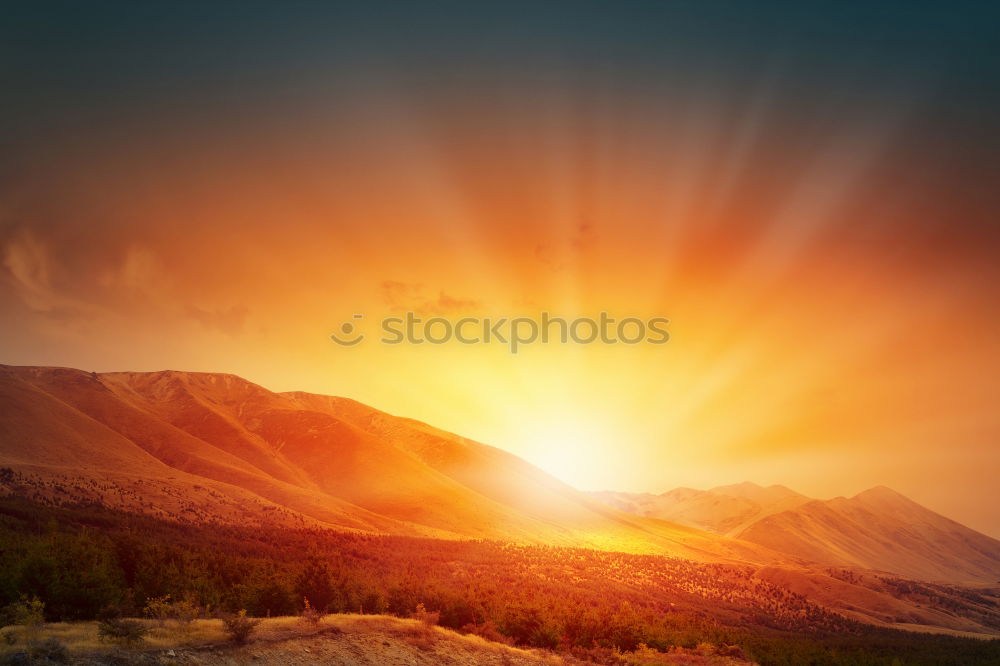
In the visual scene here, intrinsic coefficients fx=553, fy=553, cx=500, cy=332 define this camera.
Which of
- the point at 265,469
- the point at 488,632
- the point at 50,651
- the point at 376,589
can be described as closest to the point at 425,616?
the point at 488,632

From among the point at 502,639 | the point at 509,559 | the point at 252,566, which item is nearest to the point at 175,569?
the point at 252,566

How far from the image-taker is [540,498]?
165375mm

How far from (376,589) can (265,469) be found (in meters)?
110

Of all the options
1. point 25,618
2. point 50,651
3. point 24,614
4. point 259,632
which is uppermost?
point 25,618

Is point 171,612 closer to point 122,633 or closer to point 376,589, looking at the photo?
point 122,633

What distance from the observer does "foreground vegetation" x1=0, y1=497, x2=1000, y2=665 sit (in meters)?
22.8

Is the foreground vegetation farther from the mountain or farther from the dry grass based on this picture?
the mountain

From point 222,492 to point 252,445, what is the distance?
4930cm

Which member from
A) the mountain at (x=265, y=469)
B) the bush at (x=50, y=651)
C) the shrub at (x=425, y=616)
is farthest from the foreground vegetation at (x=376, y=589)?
the mountain at (x=265, y=469)

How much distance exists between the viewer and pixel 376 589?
32406 mm

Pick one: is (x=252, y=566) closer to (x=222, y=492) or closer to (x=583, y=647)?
(x=583, y=647)

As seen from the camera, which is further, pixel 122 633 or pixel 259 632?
pixel 259 632

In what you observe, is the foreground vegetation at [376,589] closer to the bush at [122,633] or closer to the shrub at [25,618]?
the shrub at [25,618]

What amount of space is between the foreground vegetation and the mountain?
1904 cm
